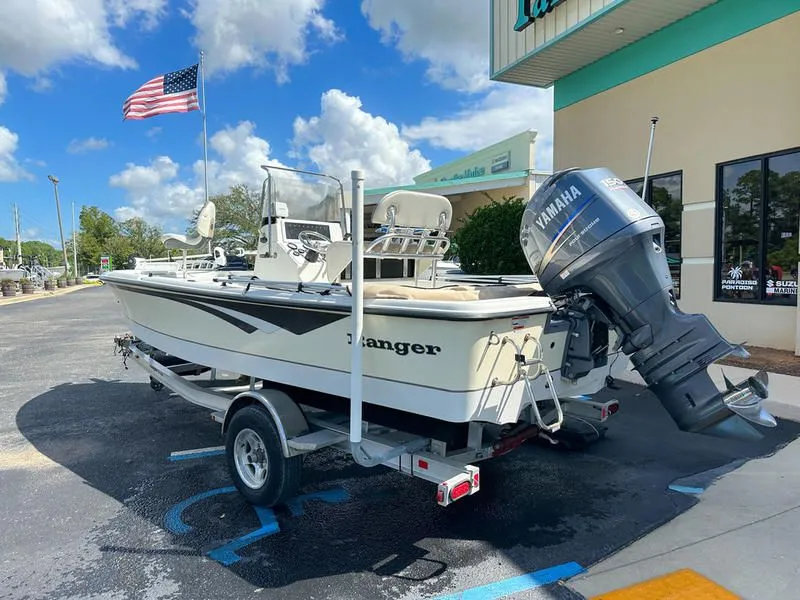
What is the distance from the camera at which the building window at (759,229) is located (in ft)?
25.6

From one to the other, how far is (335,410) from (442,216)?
1732 mm

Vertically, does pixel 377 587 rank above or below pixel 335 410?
below

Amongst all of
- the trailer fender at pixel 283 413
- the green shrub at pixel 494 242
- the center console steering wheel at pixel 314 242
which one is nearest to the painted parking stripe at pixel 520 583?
the trailer fender at pixel 283 413

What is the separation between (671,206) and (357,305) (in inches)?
330

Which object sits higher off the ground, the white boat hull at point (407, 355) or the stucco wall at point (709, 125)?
the stucco wall at point (709, 125)

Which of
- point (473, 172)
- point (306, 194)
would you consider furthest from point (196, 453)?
point (473, 172)

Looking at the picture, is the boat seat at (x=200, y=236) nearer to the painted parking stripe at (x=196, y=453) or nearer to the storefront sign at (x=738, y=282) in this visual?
the painted parking stripe at (x=196, y=453)

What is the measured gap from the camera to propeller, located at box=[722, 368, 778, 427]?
321 cm

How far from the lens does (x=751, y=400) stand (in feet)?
10.8

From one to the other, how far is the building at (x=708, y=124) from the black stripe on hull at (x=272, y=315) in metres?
7.19

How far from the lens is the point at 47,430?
553cm

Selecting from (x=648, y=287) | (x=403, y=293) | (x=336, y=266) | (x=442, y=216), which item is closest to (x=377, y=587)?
(x=403, y=293)

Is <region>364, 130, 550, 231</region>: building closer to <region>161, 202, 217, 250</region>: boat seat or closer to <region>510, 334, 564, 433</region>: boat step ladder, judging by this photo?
<region>161, 202, 217, 250</region>: boat seat

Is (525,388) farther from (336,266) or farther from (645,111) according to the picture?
(645,111)
